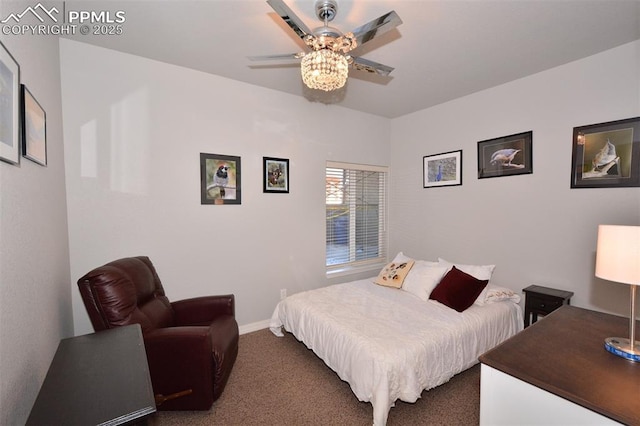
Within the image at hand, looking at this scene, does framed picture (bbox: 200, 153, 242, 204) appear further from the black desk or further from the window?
the black desk

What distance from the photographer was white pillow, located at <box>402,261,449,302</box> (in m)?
2.97

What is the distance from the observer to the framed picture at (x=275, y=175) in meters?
3.41

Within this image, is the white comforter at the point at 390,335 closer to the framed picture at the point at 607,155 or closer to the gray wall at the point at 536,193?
the gray wall at the point at 536,193

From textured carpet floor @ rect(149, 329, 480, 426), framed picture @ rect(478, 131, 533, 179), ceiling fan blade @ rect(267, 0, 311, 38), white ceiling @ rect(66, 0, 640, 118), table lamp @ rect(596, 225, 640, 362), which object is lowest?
textured carpet floor @ rect(149, 329, 480, 426)

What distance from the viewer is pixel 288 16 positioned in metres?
1.48

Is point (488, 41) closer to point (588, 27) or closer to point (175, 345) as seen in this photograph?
point (588, 27)

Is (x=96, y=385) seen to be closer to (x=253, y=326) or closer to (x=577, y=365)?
(x=577, y=365)

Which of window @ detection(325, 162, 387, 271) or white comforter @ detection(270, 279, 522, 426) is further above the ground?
window @ detection(325, 162, 387, 271)

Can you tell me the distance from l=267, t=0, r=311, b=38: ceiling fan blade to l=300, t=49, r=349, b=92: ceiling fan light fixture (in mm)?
140

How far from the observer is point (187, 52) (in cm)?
258

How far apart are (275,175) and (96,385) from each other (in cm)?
270

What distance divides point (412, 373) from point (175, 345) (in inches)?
63.4

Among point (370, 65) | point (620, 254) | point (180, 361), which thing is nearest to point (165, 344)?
point (180, 361)

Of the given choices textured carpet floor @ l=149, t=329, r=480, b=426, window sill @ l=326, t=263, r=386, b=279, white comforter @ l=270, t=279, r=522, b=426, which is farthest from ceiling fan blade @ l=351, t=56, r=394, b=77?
window sill @ l=326, t=263, r=386, b=279
